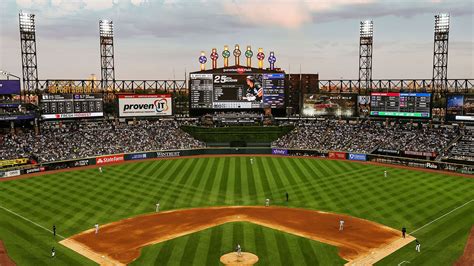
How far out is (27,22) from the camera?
78.0 m

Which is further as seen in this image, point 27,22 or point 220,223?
point 27,22

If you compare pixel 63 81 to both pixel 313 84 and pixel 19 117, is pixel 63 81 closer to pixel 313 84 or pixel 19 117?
pixel 19 117

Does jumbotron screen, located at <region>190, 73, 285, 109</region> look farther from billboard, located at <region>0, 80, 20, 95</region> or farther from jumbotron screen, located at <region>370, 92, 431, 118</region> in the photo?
billboard, located at <region>0, 80, 20, 95</region>

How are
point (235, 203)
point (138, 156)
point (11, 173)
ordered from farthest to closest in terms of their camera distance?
point (138, 156), point (11, 173), point (235, 203)

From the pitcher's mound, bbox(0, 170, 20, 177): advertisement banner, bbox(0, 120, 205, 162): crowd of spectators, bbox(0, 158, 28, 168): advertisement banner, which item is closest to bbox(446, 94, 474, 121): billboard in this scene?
bbox(0, 120, 205, 162): crowd of spectators

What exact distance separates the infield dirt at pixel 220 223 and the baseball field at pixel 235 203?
1.70 feet

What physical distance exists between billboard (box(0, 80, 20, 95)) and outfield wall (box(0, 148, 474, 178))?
19.4 meters

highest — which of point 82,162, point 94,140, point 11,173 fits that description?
point 94,140

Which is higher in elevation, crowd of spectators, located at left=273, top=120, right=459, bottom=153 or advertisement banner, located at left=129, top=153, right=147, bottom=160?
crowd of spectators, located at left=273, top=120, right=459, bottom=153

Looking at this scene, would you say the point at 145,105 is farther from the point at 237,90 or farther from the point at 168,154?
the point at 237,90

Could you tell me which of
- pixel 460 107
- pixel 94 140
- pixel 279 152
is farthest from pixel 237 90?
pixel 460 107

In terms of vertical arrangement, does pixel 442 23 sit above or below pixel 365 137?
above

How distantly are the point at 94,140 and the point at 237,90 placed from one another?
3037cm

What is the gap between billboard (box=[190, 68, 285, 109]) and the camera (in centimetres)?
8594
